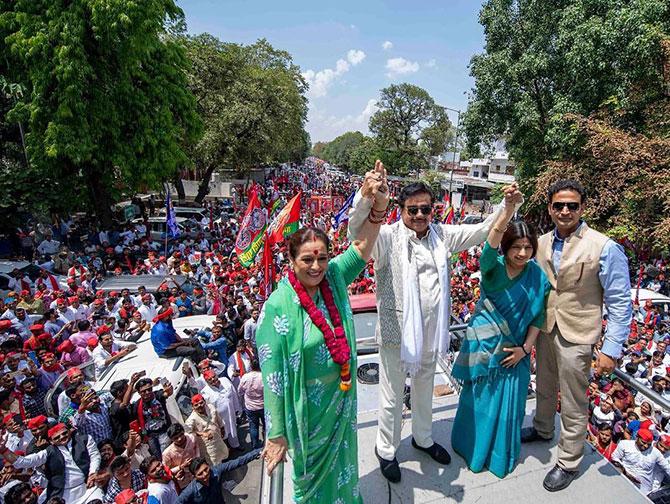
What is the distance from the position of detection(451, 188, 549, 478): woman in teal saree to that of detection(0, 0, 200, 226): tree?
566 inches

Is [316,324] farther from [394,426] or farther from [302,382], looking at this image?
[394,426]

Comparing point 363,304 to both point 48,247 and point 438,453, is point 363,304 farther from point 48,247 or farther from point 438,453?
point 48,247

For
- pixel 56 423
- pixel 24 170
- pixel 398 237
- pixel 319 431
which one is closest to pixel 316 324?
pixel 319 431

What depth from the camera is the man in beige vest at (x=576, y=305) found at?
2.29m

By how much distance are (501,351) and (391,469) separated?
3.22 feet

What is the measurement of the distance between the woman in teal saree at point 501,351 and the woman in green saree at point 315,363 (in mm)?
846

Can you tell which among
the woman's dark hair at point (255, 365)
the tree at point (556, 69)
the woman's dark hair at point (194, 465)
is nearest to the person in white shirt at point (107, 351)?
the woman's dark hair at point (255, 365)

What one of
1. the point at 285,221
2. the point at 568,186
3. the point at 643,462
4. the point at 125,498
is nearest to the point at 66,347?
the point at 125,498

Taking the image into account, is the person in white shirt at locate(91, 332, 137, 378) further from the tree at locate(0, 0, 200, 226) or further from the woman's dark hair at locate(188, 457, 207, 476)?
the tree at locate(0, 0, 200, 226)

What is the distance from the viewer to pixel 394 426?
249 centimetres

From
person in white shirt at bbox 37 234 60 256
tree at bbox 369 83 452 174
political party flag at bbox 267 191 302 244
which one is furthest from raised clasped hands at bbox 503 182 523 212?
tree at bbox 369 83 452 174

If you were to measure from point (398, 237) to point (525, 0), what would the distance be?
14.3 m

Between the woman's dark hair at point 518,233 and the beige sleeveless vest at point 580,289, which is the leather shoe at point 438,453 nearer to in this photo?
the beige sleeveless vest at point 580,289

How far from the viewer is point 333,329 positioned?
2.02m
